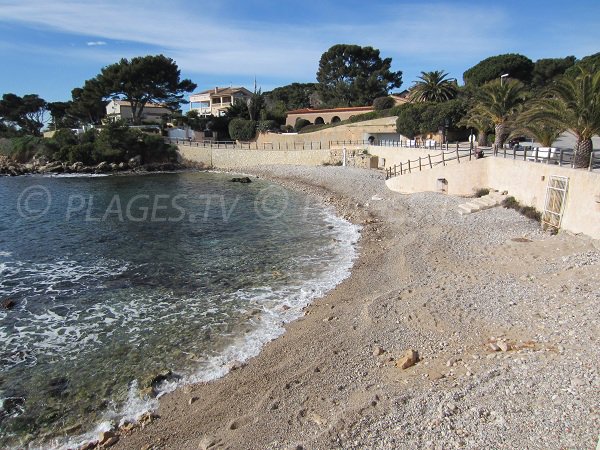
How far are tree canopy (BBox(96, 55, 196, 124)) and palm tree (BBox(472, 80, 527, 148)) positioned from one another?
6074 centimetres

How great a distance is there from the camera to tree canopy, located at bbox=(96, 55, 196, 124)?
7100cm

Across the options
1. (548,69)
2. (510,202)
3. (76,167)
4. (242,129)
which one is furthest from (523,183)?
(548,69)

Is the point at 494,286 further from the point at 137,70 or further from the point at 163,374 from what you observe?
the point at 137,70

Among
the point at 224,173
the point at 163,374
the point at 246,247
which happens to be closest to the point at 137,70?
the point at 224,173

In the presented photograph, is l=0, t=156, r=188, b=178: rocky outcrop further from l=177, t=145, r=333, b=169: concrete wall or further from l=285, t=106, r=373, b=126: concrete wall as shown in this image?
l=285, t=106, r=373, b=126: concrete wall

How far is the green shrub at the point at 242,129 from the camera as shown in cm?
6694

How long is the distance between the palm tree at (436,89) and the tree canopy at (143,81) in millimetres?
44353

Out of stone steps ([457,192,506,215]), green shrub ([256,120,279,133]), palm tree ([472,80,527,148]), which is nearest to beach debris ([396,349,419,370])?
stone steps ([457,192,506,215])

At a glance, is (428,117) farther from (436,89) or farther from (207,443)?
(207,443)

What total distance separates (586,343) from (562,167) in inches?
429

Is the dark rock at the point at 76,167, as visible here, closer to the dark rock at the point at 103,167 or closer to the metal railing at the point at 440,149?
the dark rock at the point at 103,167

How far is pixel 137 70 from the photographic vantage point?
70750mm

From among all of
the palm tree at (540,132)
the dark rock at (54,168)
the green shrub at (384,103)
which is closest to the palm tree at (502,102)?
the palm tree at (540,132)

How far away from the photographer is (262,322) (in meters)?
11.7
